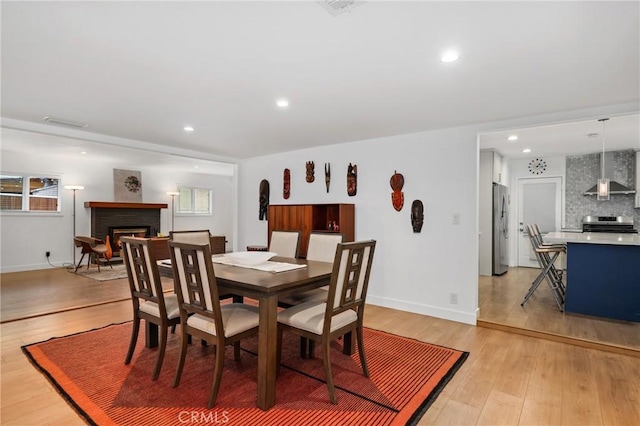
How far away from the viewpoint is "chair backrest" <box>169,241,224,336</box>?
204 centimetres

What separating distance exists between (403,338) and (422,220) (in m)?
1.47

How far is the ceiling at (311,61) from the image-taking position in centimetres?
170

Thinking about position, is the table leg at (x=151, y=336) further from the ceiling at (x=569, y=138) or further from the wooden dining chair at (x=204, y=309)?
the ceiling at (x=569, y=138)

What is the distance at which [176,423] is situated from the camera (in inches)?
74.9

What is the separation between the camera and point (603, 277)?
369 cm

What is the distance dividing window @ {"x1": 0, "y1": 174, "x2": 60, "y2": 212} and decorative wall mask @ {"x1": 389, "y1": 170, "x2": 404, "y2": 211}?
709 cm

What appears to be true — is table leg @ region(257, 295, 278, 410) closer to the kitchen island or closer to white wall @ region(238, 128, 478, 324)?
white wall @ region(238, 128, 478, 324)

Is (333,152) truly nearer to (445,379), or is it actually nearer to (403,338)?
(403,338)

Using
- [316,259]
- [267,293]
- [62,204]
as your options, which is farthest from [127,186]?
[267,293]

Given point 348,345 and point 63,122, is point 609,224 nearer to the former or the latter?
point 348,345

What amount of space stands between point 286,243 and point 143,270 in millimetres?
1519

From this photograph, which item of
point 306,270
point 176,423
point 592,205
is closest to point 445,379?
point 306,270

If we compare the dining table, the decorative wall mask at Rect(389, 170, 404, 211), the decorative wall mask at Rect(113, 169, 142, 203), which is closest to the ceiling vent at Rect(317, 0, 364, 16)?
the dining table

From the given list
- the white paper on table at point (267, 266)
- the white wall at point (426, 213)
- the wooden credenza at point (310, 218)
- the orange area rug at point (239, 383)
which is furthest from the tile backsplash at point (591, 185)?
the white paper on table at point (267, 266)
